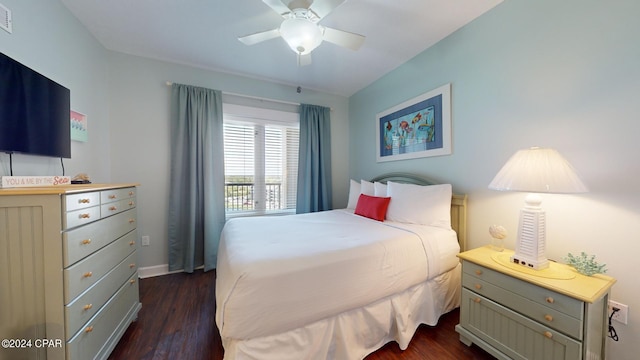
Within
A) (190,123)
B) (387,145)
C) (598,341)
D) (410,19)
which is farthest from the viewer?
(387,145)

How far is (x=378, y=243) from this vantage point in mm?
1528

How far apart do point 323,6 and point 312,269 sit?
66.4 inches

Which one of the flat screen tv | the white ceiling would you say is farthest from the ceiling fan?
the flat screen tv

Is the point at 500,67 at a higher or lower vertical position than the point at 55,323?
higher

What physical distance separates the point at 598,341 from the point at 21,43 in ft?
12.7

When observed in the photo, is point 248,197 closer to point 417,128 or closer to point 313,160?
point 313,160

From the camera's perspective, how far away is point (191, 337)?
1596 millimetres

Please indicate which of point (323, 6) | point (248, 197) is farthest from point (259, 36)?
point (248, 197)

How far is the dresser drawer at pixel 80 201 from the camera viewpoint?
3.36 feet

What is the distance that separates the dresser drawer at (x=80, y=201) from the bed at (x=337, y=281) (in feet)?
2.59

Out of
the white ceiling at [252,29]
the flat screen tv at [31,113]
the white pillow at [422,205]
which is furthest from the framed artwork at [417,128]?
the flat screen tv at [31,113]

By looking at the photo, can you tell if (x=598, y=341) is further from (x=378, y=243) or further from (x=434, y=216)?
(x=378, y=243)

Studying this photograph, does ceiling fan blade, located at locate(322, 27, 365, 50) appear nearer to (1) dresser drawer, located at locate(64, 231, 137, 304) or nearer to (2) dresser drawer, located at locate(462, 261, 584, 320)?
(2) dresser drawer, located at locate(462, 261, 584, 320)

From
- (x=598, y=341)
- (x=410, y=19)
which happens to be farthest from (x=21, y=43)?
(x=598, y=341)
